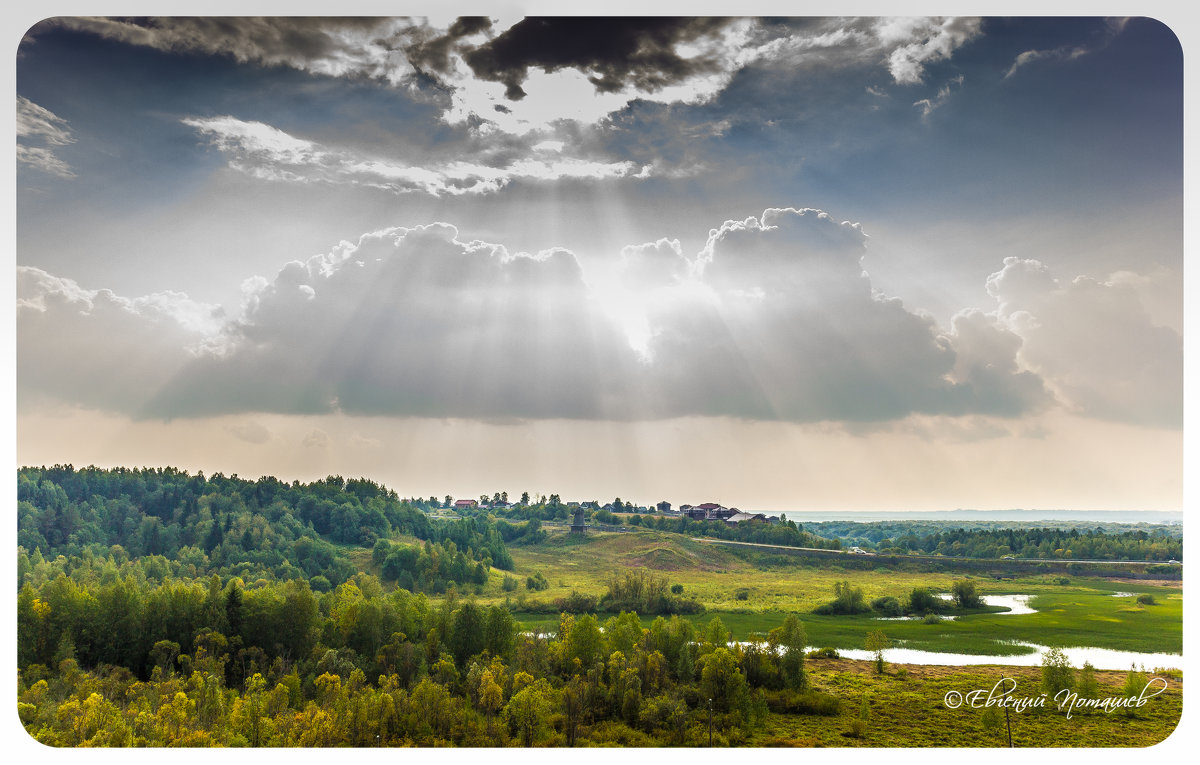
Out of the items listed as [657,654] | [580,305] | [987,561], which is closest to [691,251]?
[580,305]

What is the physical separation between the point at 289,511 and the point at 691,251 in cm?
695

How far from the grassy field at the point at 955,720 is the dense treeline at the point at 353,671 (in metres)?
0.29

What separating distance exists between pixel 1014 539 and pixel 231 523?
36.6ft

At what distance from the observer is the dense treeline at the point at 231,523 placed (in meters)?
7.84

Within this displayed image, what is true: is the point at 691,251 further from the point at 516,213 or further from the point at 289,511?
the point at 289,511

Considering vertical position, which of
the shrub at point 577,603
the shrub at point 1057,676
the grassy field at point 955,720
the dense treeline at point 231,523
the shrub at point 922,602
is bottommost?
the grassy field at point 955,720

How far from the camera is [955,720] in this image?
649cm

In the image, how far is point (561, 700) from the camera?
253 inches

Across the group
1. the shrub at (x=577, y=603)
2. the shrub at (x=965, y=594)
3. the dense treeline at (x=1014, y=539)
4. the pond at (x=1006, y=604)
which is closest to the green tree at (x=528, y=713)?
the shrub at (x=577, y=603)

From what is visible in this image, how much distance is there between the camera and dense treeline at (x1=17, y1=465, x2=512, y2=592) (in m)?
7.84

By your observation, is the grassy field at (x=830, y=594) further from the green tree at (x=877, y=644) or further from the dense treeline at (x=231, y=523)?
the dense treeline at (x=231, y=523)

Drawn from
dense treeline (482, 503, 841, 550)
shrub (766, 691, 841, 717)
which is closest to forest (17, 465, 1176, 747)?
shrub (766, 691, 841, 717)

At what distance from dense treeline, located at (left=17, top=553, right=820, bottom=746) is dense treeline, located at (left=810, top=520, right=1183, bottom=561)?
317 centimetres

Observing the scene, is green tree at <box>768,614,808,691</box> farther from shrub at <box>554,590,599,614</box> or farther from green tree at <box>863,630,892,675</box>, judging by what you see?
shrub at <box>554,590,599,614</box>
